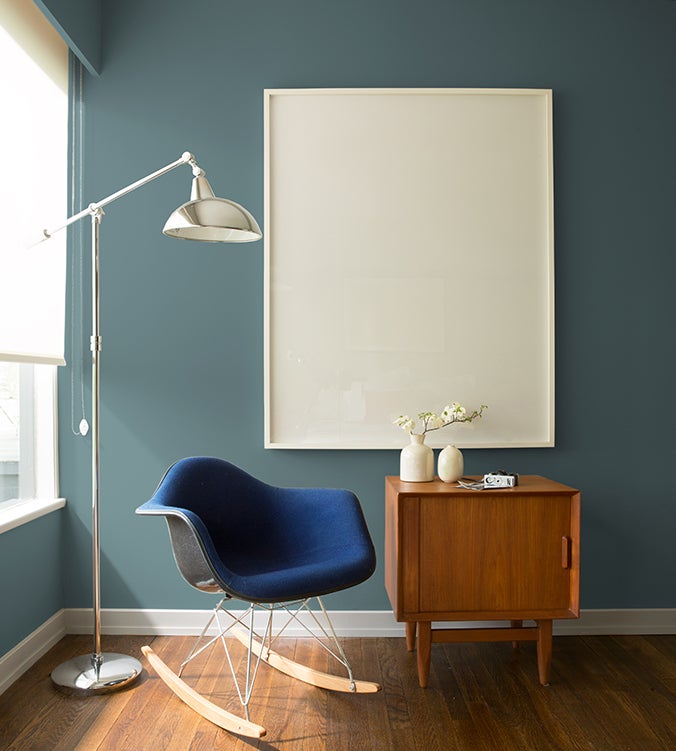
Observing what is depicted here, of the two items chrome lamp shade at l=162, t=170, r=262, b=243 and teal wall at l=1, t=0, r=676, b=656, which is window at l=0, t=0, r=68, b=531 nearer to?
teal wall at l=1, t=0, r=676, b=656

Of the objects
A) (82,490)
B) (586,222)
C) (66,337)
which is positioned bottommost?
(82,490)

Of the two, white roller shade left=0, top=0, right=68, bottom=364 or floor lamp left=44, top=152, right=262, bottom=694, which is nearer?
floor lamp left=44, top=152, right=262, bottom=694

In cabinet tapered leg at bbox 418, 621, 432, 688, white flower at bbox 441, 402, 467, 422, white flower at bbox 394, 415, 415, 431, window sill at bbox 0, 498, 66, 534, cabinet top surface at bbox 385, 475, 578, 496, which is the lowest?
cabinet tapered leg at bbox 418, 621, 432, 688

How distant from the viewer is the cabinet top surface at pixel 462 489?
9.14ft

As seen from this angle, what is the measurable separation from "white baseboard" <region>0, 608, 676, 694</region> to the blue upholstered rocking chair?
16 centimetres

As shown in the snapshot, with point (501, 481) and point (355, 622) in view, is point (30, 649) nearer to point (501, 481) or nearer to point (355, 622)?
point (355, 622)

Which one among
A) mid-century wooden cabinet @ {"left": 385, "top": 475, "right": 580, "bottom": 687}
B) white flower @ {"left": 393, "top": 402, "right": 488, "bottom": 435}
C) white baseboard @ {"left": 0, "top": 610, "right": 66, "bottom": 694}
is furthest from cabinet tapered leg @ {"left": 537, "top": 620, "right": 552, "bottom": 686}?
white baseboard @ {"left": 0, "top": 610, "right": 66, "bottom": 694}

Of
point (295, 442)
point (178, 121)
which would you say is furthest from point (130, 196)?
point (295, 442)

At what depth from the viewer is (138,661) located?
2955mm

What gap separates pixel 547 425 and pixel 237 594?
1.64 metres

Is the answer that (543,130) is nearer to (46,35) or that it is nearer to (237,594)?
(46,35)

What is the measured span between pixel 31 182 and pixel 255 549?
5.78 feet

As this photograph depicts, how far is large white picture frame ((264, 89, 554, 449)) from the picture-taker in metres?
3.31

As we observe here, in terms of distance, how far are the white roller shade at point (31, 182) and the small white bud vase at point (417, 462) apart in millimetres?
1538
